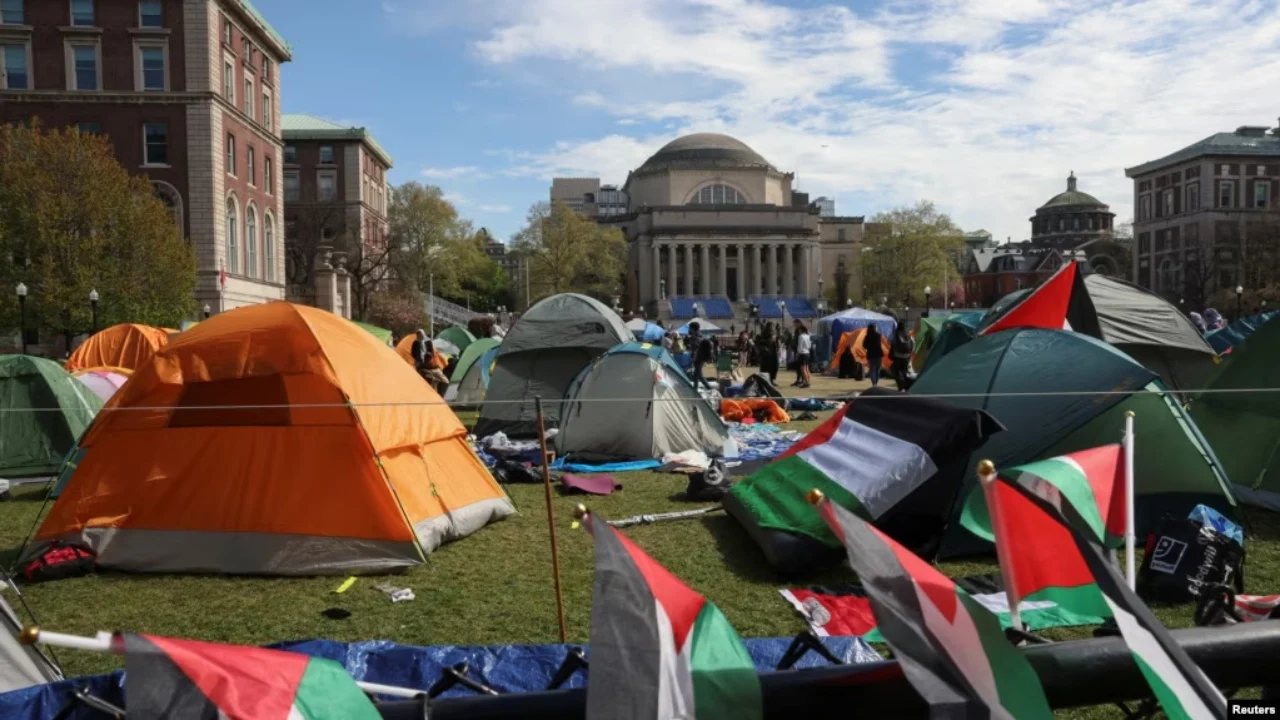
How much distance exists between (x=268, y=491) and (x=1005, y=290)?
97.9m

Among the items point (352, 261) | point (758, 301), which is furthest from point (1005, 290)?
point (352, 261)

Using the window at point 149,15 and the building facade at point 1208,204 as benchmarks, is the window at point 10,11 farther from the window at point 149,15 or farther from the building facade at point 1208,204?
the building facade at point 1208,204

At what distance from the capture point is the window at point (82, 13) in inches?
1505

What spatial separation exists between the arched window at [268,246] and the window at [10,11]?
12986 mm

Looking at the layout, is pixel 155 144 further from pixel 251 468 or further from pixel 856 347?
pixel 251 468

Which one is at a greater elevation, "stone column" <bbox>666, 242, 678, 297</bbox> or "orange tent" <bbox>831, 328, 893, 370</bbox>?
"stone column" <bbox>666, 242, 678, 297</bbox>

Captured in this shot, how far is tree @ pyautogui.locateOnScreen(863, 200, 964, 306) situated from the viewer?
73938 mm

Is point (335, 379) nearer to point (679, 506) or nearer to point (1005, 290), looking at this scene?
point (679, 506)

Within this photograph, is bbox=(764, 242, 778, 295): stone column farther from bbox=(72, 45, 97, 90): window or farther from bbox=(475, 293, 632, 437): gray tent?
bbox=(475, 293, 632, 437): gray tent

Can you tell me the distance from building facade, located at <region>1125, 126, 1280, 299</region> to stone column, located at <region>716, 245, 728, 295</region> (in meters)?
38.2

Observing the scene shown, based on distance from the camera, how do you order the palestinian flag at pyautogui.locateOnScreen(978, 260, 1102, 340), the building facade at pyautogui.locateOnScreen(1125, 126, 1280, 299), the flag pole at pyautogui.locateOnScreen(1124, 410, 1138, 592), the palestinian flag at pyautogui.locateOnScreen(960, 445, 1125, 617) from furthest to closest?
the building facade at pyautogui.locateOnScreen(1125, 126, 1280, 299)
the palestinian flag at pyautogui.locateOnScreen(978, 260, 1102, 340)
the flag pole at pyautogui.locateOnScreen(1124, 410, 1138, 592)
the palestinian flag at pyautogui.locateOnScreen(960, 445, 1125, 617)

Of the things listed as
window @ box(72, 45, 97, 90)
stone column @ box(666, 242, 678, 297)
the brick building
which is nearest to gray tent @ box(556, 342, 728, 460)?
window @ box(72, 45, 97, 90)

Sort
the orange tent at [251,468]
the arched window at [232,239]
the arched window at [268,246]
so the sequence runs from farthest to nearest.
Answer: the arched window at [268,246]
the arched window at [232,239]
the orange tent at [251,468]

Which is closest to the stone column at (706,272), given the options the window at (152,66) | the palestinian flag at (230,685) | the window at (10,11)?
the window at (152,66)
